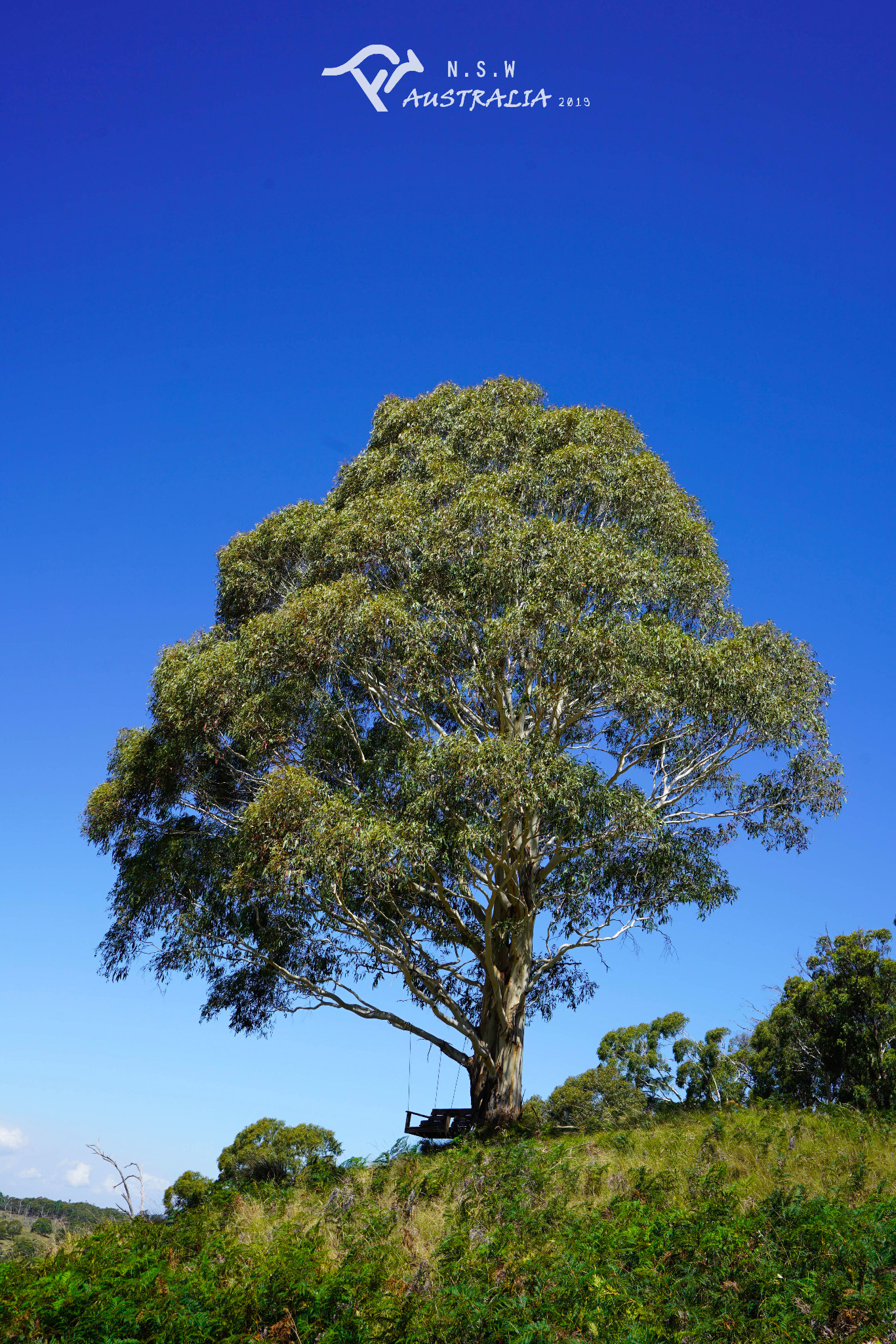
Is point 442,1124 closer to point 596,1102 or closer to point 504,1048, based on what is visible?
point 504,1048

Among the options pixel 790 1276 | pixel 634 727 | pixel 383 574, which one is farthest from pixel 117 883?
pixel 790 1276

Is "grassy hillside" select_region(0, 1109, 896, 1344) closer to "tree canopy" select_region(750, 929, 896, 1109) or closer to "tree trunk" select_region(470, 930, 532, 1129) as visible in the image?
"tree trunk" select_region(470, 930, 532, 1129)

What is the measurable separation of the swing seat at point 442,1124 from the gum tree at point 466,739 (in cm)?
55

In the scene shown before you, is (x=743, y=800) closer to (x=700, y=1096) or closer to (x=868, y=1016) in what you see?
(x=868, y=1016)

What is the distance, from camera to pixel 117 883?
718 inches

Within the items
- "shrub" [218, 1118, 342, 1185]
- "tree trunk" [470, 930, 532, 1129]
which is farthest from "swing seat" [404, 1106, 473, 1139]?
"shrub" [218, 1118, 342, 1185]

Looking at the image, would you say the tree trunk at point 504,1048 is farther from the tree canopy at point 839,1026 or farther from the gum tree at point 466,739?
the tree canopy at point 839,1026

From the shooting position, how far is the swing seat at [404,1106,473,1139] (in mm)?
16234

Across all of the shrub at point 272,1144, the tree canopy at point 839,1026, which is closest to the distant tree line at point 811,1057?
the tree canopy at point 839,1026

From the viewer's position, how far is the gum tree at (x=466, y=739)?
1470cm

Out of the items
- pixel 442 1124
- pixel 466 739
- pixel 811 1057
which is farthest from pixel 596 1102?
pixel 466 739

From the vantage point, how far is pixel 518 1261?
308 inches

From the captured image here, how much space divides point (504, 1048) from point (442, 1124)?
1.90 m

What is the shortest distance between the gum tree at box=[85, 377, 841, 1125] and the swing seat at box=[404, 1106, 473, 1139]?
55cm
